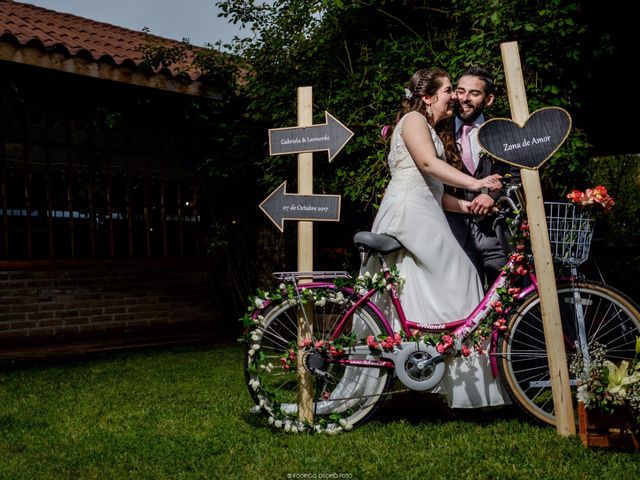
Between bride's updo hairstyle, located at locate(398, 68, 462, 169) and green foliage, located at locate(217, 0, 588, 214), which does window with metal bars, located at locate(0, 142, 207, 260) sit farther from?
bride's updo hairstyle, located at locate(398, 68, 462, 169)

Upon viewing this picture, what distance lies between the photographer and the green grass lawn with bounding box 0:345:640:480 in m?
2.79

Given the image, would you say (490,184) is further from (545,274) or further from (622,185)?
(622,185)

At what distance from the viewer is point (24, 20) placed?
7059 mm

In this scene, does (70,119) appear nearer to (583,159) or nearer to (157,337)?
(157,337)

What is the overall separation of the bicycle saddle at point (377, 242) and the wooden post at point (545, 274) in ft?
2.50

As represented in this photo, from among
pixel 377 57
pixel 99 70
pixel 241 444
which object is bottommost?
pixel 241 444

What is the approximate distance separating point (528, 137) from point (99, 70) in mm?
4850

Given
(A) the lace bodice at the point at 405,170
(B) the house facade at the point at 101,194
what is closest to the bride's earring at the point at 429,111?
(A) the lace bodice at the point at 405,170

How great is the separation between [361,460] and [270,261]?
17.3 ft

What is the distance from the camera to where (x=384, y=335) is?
3.40 m

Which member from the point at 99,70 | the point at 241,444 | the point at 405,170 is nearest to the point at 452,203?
the point at 405,170

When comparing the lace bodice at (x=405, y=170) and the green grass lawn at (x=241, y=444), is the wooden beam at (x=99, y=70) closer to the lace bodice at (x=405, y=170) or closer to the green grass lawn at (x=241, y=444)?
the green grass lawn at (x=241, y=444)

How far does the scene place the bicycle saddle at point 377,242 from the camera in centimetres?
343

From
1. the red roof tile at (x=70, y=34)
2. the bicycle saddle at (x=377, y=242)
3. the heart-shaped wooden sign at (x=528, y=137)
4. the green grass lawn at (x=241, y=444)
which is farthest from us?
the red roof tile at (x=70, y=34)
